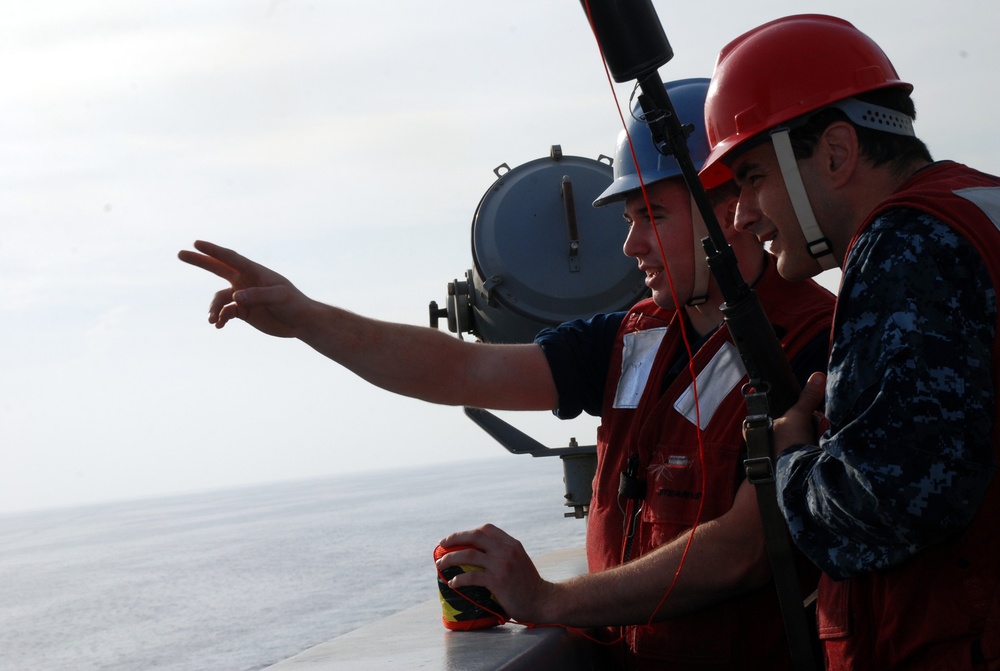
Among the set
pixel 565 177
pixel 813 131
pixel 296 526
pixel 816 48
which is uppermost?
pixel 565 177

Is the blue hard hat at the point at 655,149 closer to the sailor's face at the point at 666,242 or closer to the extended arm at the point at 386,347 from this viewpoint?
the sailor's face at the point at 666,242

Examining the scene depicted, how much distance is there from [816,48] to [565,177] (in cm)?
260

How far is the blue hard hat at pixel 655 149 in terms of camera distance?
8.75 ft

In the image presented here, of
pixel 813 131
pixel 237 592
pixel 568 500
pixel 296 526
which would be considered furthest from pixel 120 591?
pixel 813 131

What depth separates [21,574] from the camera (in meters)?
20.4

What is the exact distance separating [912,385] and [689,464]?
0.94 meters

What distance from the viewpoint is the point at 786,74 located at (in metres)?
1.80

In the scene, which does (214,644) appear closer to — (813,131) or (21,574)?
(813,131)

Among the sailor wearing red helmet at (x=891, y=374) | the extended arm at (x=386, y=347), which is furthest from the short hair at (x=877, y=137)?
the extended arm at (x=386, y=347)

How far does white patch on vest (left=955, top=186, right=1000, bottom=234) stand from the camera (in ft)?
4.65

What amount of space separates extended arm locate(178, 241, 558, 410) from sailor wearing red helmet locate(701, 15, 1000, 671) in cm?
103

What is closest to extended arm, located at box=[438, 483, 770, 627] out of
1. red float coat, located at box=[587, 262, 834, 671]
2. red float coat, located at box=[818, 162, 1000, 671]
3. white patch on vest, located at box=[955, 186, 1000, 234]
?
red float coat, located at box=[587, 262, 834, 671]

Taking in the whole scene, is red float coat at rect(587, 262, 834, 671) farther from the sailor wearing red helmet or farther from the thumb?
the sailor wearing red helmet

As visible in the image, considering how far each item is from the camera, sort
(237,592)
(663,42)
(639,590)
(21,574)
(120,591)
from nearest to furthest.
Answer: (663,42) < (639,590) < (237,592) < (120,591) < (21,574)
